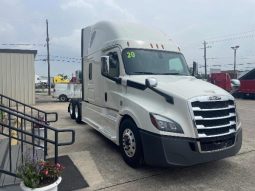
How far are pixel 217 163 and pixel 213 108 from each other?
156 cm

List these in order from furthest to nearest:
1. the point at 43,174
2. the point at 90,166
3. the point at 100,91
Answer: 1. the point at 100,91
2. the point at 90,166
3. the point at 43,174

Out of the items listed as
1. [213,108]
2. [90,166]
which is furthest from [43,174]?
[213,108]

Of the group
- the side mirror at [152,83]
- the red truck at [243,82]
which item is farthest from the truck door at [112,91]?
the red truck at [243,82]

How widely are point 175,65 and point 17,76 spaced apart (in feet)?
55.8

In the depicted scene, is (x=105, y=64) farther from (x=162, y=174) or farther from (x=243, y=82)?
(x=243, y=82)

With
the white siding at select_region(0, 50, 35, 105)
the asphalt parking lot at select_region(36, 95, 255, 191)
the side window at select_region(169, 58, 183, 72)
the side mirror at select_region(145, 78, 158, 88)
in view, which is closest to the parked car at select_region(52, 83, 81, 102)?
the white siding at select_region(0, 50, 35, 105)

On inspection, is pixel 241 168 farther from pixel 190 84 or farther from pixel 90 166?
pixel 90 166

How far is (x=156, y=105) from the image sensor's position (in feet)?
17.5

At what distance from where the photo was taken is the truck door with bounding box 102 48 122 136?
657cm

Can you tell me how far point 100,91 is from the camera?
7.78 metres

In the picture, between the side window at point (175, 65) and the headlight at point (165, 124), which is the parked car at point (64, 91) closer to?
the side window at point (175, 65)

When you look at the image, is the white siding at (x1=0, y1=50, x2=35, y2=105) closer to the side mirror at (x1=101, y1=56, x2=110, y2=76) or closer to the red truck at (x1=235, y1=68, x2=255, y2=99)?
the side mirror at (x1=101, y1=56, x2=110, y2=76)

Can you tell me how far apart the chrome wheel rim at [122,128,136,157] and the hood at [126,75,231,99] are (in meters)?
1.06

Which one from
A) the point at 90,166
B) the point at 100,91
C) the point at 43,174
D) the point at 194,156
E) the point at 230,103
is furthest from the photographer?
the point at 100,91
